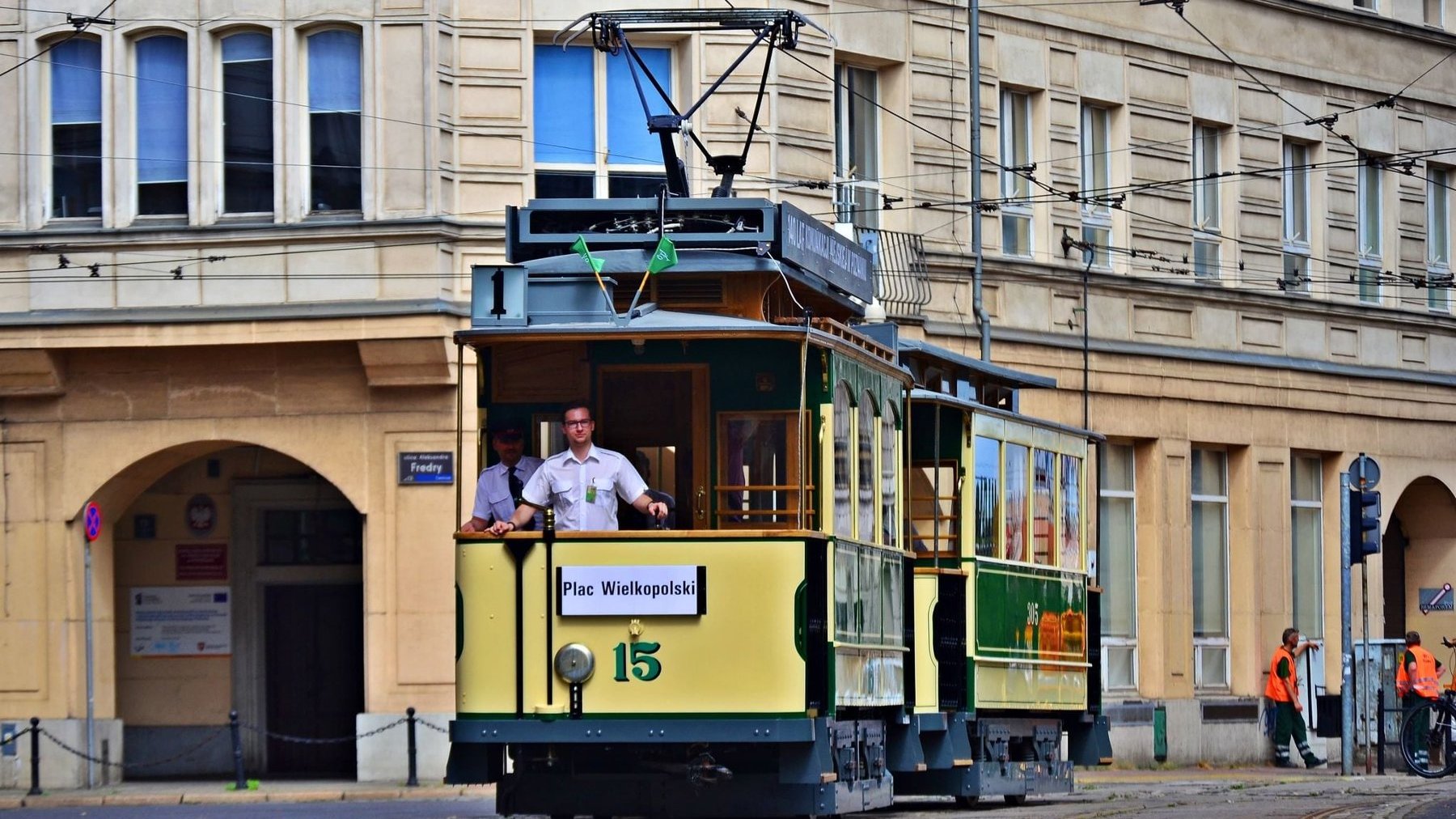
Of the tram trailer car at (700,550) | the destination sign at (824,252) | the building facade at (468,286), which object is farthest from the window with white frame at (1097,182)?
the tram trailer car at (700,550)

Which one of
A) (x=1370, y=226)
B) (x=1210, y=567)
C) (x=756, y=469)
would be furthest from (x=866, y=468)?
(x=1370, y=226)

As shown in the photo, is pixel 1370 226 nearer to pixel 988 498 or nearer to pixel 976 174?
pixel 976 174

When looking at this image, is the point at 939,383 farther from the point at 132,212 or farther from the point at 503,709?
the point at 132,212

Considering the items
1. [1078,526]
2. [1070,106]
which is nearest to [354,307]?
[1078,526]

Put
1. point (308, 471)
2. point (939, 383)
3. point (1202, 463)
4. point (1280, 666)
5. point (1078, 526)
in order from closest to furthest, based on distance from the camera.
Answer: point (939, 383)
point (1078, 526)
point (308, 471)
point (1280, 666)
point (1202, 463)

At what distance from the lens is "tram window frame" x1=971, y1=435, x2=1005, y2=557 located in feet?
64.2

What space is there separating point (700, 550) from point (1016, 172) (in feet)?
52.8

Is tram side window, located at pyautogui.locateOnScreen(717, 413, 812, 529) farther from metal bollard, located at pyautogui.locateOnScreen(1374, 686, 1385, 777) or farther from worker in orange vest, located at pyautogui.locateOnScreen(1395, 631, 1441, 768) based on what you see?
worker in orange vest, located at pyautogui.locateOnScreen(1395, 631, 1441, 768)

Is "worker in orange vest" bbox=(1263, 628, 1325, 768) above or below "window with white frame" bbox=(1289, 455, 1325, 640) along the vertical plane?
below

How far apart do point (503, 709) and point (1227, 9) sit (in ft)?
68.2

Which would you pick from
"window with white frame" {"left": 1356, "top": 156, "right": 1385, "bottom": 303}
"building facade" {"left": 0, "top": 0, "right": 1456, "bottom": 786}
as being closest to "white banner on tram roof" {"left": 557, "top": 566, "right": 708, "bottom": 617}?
"building facade" {"left": 0, "top": 0, "right": 1456, "bottom": 786}

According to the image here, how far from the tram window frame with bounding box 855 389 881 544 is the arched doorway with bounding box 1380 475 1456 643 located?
21512 mm

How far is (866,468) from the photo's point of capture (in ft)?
54.7

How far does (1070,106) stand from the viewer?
31125 mm
